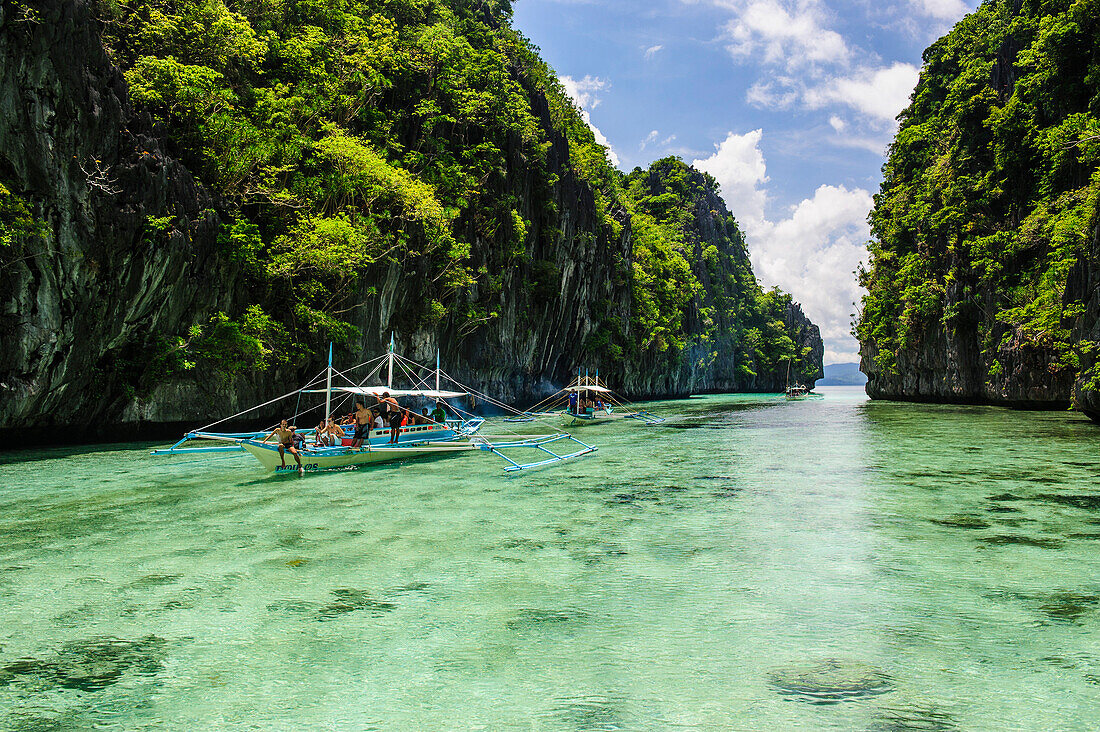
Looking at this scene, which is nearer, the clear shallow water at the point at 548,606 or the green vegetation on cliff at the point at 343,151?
the clear shallow water at the point at 548,606

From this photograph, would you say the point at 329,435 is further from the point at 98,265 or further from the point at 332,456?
the point at 98,265

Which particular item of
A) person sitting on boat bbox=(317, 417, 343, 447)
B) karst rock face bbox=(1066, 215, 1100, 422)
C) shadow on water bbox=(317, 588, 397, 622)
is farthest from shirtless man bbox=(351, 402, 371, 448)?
karst rock face bbox=(1066, 215, 1100, 422)

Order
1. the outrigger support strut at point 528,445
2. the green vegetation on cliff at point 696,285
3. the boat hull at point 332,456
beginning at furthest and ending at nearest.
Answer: the green vegetation on cliff at point 696,285 < the outrigger support strut at point 528,445 < the boat hull at point 332,456

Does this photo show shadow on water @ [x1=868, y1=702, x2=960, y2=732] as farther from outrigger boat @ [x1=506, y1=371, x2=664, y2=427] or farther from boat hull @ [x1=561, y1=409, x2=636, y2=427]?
boat hull @ [x1=561, y1=409, x2=636, y2=427]

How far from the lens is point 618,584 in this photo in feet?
21.5

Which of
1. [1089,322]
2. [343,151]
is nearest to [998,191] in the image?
[1089,322]

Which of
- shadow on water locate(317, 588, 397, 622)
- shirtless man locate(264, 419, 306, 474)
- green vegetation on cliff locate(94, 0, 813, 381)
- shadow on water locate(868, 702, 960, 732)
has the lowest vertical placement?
shadow on water locate(868, 702, 960, 732)

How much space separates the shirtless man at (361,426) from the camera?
14164 mm

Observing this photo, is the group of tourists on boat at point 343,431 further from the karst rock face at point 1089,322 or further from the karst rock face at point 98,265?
the karst rock face at point 1089,322

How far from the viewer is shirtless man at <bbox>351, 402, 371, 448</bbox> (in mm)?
14164

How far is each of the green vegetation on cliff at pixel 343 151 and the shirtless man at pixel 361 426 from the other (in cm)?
623

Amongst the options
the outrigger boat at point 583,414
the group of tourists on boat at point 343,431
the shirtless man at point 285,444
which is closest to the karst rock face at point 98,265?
the group of tourists on boat at point 343,431

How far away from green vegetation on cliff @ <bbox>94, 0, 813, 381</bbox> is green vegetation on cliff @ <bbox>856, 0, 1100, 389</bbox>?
2275 centimetres

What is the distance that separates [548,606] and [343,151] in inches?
788
